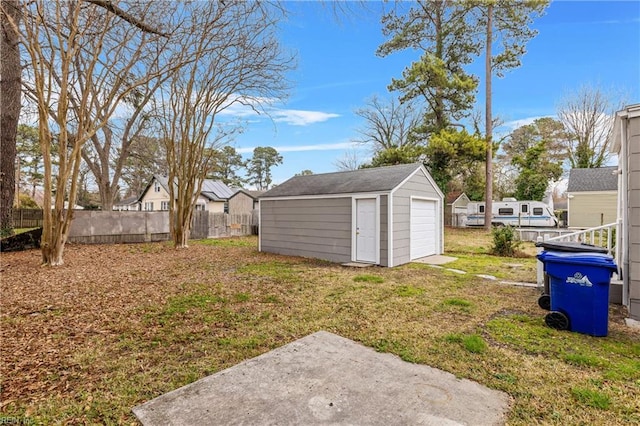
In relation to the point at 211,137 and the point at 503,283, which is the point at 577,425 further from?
the point at 211,137

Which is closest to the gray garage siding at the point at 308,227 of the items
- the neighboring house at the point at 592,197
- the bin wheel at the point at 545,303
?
the bin wheel at the point at 545,303

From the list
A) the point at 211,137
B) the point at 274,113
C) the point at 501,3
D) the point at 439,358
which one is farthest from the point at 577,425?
the point at 501,3

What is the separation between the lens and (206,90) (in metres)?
10.1

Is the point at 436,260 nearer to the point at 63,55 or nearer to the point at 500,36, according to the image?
the point at 63,55


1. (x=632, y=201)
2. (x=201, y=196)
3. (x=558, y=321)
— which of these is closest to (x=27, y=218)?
(x=201, y=196)

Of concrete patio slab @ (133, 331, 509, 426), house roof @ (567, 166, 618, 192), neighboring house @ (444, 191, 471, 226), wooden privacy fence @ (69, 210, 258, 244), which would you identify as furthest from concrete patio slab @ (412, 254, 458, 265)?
house roof @ (567, 166, 618, 192)

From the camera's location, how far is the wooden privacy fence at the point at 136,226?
35.3 feet

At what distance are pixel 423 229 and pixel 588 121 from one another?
21326 millimetres

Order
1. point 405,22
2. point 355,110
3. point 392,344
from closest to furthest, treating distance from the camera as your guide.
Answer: point 392,344 < point 405,22 < point 355,110

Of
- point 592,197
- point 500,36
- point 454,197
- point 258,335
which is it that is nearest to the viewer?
point 258,335

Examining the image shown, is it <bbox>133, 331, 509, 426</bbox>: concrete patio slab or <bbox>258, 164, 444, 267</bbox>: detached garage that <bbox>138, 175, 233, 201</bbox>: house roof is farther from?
<bbox>133, 331, 509, 426</bbox>: concrete patio slab

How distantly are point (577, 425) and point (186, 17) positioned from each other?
8.33 m

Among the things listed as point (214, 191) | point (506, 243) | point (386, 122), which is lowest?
point (506, 243)

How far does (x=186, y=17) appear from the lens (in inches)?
257
